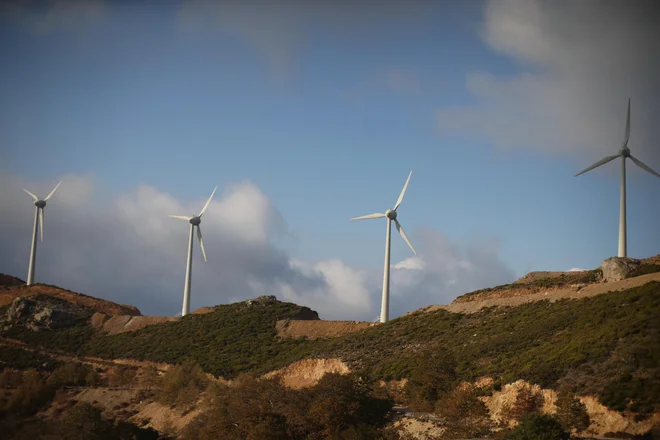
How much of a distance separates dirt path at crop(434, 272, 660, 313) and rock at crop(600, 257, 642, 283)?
15.3ft

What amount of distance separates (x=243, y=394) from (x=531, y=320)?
30.6 meters

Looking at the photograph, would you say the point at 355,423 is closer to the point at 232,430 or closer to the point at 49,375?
the point at 232,430

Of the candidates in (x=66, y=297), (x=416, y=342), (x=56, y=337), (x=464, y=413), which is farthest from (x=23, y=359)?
(x=464, y=413)

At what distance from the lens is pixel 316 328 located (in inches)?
4119

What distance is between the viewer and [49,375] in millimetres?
96812

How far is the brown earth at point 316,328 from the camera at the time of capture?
100 meters

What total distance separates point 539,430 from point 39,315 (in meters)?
103

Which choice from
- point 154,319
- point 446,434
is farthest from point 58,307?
point 446,434

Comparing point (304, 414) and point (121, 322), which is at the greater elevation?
point (121, 322)

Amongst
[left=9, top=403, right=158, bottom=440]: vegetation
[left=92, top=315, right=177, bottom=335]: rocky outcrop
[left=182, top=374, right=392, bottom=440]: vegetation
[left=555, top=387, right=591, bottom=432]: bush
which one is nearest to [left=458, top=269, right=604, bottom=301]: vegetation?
[left=182, top=374, right=392, bottom=440]: vegetation

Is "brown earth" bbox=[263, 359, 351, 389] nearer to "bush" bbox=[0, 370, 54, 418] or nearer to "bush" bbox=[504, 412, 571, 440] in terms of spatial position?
"bush" bbox=[0, 370, 54, 418]

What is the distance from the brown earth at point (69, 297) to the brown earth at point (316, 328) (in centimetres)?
4054

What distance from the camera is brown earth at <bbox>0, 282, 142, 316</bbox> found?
134 m

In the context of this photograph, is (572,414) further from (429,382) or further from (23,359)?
(23,359)
